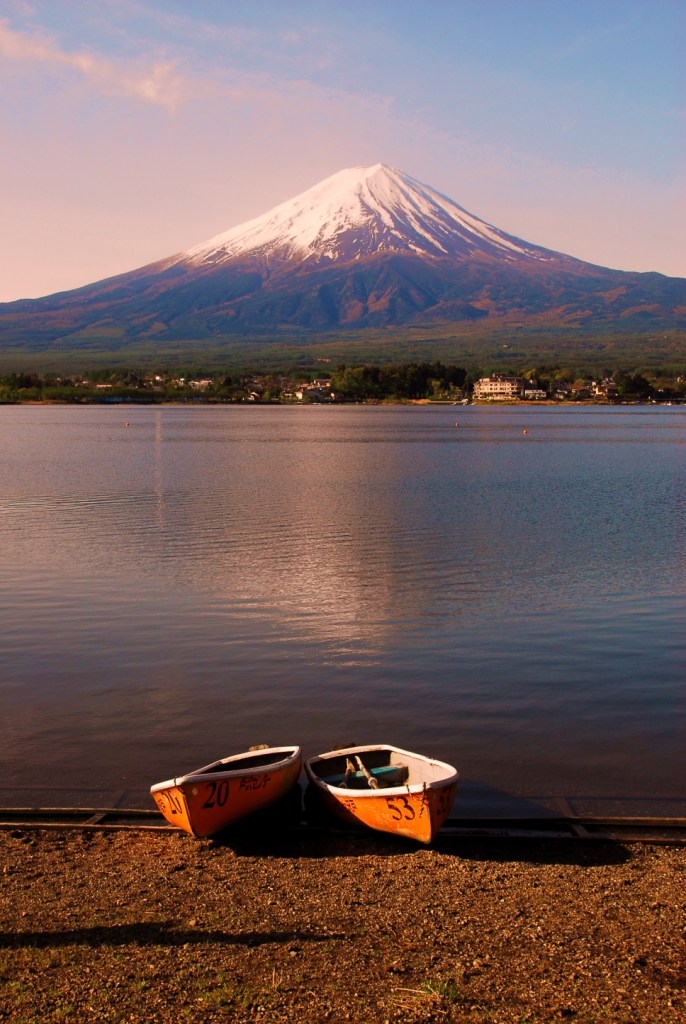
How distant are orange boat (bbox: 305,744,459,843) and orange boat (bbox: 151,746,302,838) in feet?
1.59

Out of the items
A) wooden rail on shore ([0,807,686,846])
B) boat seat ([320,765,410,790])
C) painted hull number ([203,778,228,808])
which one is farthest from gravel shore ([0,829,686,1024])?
boat seat ([320,765,410,790])

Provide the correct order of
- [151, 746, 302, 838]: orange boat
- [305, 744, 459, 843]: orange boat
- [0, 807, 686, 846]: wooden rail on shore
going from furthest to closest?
[0, 807, 686, 846]: wooden rail on shore
[151, 746, 302, 838]: orange boat
[305, 744, 459, 843]: orange boat

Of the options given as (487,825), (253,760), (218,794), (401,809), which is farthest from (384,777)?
(218,794)

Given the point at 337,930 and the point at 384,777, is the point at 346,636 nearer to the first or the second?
the point at 384,777

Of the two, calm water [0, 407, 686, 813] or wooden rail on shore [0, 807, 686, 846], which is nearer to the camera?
wooden rail on shore [0, 807, 686, 846]

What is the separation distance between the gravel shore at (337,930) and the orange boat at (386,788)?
25 centimetres

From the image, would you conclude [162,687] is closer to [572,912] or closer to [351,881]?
[351,881]

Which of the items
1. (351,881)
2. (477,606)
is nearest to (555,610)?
(477,606)

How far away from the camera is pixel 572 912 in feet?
25.8

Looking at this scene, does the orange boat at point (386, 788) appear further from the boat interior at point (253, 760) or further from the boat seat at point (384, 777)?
the boat interior at point (253, 760)

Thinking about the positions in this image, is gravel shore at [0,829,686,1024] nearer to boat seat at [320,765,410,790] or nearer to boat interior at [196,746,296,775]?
boat seat at [320,765,410,790]

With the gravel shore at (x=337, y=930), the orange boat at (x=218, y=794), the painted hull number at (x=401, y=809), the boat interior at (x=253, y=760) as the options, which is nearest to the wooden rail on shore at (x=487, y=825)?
the gravel shore at (x=337, y=930)

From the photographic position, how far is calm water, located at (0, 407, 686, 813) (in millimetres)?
11703

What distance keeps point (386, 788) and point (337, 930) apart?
2.03 meters
